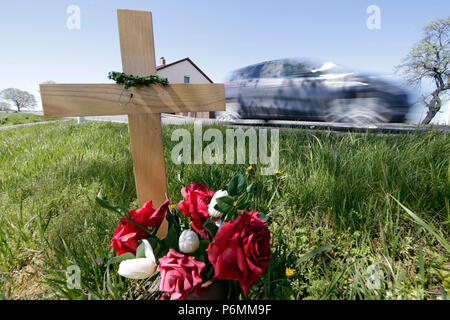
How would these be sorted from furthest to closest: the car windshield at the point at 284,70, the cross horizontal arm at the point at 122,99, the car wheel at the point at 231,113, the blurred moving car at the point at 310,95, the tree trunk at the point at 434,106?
1. the car wheel at the point at 231,113
2. the car windshield at the point at 284,70
3. the blurred moving car at the point at 310,95
4. the tree trunk at the point at 434,106
5. the cross horizontal arm at the point at 122,99

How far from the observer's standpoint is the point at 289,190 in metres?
1.59

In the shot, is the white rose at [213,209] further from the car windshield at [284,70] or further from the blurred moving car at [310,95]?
the car windshield at [284,70]

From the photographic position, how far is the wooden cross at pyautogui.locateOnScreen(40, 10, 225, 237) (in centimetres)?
123

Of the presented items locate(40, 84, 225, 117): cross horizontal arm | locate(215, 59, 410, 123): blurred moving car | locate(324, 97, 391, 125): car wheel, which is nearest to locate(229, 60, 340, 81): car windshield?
locate(215, 59, 410, 123): blurred moving car

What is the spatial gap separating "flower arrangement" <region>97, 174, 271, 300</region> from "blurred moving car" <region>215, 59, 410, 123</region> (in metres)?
4.44

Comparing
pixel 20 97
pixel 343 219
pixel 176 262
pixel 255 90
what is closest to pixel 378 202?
pixel 343 219

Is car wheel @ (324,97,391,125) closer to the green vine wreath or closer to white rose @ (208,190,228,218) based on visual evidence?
the green vine wreath

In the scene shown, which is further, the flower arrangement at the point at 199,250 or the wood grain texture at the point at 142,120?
the wood grain texture at the point at 142,120

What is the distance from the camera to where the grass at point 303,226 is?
95 centimetres

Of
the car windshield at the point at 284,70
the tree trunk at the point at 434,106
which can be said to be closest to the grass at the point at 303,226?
the tree trunk at the point at 434,106

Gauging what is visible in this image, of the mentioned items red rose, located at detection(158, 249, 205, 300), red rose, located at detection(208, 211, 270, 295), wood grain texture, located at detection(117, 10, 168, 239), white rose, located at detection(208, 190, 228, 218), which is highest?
wood grain texture, located at detection(117, 10, 168, 239)

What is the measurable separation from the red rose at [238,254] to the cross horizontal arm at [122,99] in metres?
0.86

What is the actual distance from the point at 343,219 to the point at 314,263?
334 millimetres
